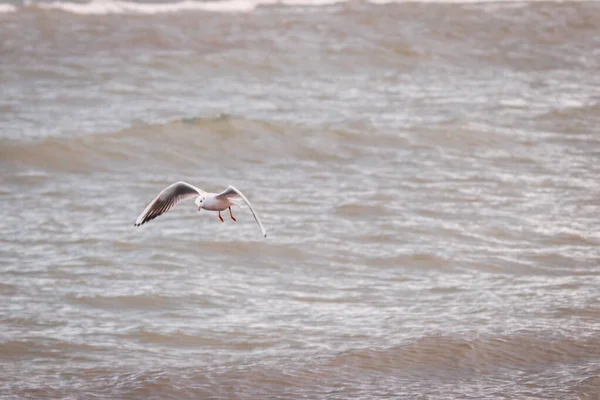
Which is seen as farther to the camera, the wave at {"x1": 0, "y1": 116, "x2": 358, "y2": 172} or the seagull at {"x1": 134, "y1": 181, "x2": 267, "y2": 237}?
the wave at {"x1": 0, "y1": 116, "x2": 358, "y2": 172}

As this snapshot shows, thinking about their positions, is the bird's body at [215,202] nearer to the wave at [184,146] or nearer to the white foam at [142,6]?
the wave at [184,146]

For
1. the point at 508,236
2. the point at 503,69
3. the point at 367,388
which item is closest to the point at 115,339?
the point at 367,388

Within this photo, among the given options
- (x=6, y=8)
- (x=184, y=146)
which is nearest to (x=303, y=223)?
(x=184, y=146)

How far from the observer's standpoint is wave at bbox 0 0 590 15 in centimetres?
2542

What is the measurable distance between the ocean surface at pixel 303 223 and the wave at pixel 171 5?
5651mm

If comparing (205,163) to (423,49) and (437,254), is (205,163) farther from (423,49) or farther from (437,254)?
(423,49)

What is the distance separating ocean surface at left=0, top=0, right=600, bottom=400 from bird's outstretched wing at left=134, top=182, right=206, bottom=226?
1251 mm

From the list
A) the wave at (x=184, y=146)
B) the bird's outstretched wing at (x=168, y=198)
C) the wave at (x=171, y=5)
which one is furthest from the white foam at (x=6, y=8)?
the bird's outstretched wing at (x=168, y=198)

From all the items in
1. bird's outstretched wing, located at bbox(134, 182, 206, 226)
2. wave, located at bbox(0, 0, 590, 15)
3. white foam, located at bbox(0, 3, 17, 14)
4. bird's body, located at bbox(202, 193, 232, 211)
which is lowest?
bird's outstretched wing, located at bbox(134, 182, 206, 226)

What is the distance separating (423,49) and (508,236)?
10571 millimetres

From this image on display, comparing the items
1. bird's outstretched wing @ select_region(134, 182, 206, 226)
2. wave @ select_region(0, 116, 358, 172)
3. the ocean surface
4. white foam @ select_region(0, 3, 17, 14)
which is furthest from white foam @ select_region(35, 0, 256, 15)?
bird's outstretched wing @ select_region(134, 182, 206, 226)

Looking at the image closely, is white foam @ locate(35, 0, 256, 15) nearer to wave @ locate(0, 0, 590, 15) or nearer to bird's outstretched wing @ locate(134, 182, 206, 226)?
wave @ locate(0, 0, 590, 15)

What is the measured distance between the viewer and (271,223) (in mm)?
10148

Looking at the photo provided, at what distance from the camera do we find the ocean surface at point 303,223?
708 cm
